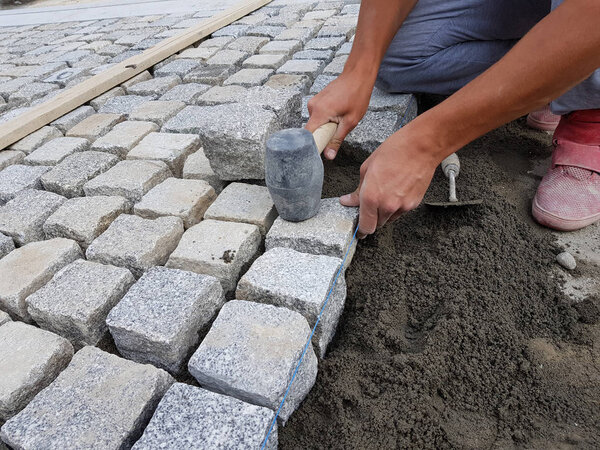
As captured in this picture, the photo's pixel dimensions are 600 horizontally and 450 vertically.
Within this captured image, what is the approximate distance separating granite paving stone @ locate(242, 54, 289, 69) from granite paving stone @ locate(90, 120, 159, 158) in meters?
1.00

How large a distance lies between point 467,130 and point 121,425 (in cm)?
139

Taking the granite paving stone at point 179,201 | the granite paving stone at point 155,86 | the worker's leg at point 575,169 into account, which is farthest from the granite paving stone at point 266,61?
the worker's leg at point 575,169

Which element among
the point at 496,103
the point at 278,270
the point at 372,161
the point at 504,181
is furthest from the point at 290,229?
the point at 504,181

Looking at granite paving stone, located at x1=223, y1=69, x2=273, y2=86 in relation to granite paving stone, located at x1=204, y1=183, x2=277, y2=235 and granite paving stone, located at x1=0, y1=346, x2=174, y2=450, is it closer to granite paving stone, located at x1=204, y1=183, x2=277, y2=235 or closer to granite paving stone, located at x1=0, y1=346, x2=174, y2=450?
granite paving stone, located at x1=204, y1=183, x2=277, y2=235

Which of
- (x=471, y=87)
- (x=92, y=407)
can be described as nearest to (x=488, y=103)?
(x=471, y=87)

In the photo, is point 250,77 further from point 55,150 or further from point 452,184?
point 452,184

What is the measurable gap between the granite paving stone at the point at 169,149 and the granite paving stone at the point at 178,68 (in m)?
1.13

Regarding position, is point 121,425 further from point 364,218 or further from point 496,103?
point 496,103

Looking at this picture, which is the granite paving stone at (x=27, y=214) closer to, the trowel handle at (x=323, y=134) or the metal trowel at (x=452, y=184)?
the trowel handle at (x=323, y=134)

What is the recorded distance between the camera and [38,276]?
1799mm

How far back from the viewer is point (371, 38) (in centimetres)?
216

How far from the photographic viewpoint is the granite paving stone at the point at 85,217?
6.59ft

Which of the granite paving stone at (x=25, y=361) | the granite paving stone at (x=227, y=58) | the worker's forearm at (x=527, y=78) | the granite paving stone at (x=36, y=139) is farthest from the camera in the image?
the granite paving stone at (x=227, y=58)

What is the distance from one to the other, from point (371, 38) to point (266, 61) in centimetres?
139
